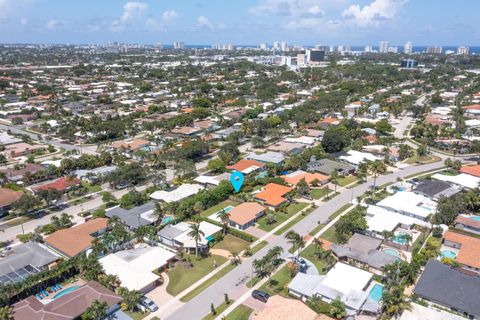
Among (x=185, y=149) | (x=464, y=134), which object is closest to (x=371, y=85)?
(x=464, y=134)

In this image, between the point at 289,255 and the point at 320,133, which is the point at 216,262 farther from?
the point at 320,133

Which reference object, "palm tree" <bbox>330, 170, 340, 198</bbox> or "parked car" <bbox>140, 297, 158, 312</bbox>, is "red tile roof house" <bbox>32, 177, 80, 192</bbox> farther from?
"palm tree" <bbox>330, 170, 340, 198</bbox>

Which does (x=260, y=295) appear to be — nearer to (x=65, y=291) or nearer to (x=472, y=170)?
(x=65, y=291)

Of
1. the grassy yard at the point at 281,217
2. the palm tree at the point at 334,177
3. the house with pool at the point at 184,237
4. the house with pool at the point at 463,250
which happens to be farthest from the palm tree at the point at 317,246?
the palm tree at the point at 334,177

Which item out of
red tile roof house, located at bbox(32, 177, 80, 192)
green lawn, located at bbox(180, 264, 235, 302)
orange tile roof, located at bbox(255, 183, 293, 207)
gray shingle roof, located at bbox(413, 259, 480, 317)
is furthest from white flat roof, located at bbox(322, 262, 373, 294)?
red tile roof house, located at bbox(32, 177, 80, 192)

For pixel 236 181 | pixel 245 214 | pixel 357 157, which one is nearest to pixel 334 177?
pixel 357 157

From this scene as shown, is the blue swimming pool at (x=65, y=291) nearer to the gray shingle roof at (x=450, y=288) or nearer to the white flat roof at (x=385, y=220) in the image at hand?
the gray shingle roof at (x=450, y=288)
